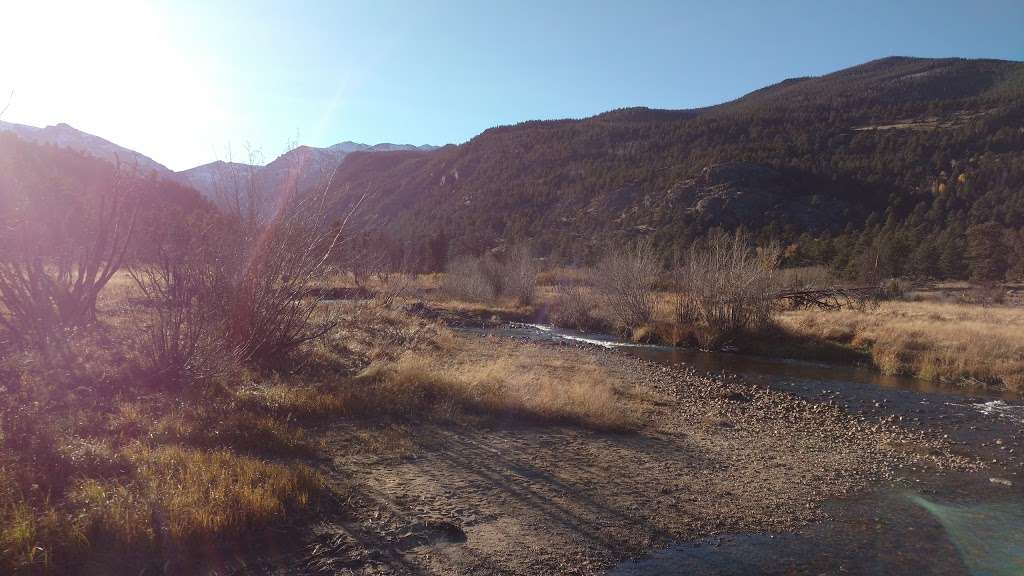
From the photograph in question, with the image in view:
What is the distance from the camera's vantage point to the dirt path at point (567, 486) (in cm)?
546

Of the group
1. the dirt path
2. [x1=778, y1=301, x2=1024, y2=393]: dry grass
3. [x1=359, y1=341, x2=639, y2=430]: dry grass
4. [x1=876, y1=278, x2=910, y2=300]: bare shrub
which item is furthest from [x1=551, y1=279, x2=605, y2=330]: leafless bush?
the dirt path

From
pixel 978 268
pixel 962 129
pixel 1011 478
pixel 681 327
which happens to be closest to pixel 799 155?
pixel 962 129

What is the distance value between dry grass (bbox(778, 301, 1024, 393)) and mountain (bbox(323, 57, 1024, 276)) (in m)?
32.7

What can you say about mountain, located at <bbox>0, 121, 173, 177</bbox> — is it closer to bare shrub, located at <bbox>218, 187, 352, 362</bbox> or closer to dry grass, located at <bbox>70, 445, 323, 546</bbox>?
bare shrub, located at <bbox>218, 187, 352, 362</bbox>

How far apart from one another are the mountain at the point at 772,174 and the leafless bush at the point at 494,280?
18180 millimetres

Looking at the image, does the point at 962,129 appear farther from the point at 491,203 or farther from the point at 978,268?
the point at 491,203

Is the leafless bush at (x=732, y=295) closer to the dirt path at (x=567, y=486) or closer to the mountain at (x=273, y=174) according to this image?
the dirt path at (x=567, y=486)

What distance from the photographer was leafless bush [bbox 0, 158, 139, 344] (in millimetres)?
8938

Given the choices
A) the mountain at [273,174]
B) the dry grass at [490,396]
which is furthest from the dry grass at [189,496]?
the mountain at [273,174]

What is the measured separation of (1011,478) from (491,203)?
12163 centimetres

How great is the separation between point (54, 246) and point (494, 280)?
140 ft

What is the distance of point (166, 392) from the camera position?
27.6ft

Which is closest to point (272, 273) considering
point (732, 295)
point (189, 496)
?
point (189, 496)

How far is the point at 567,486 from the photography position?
744 centimetres
